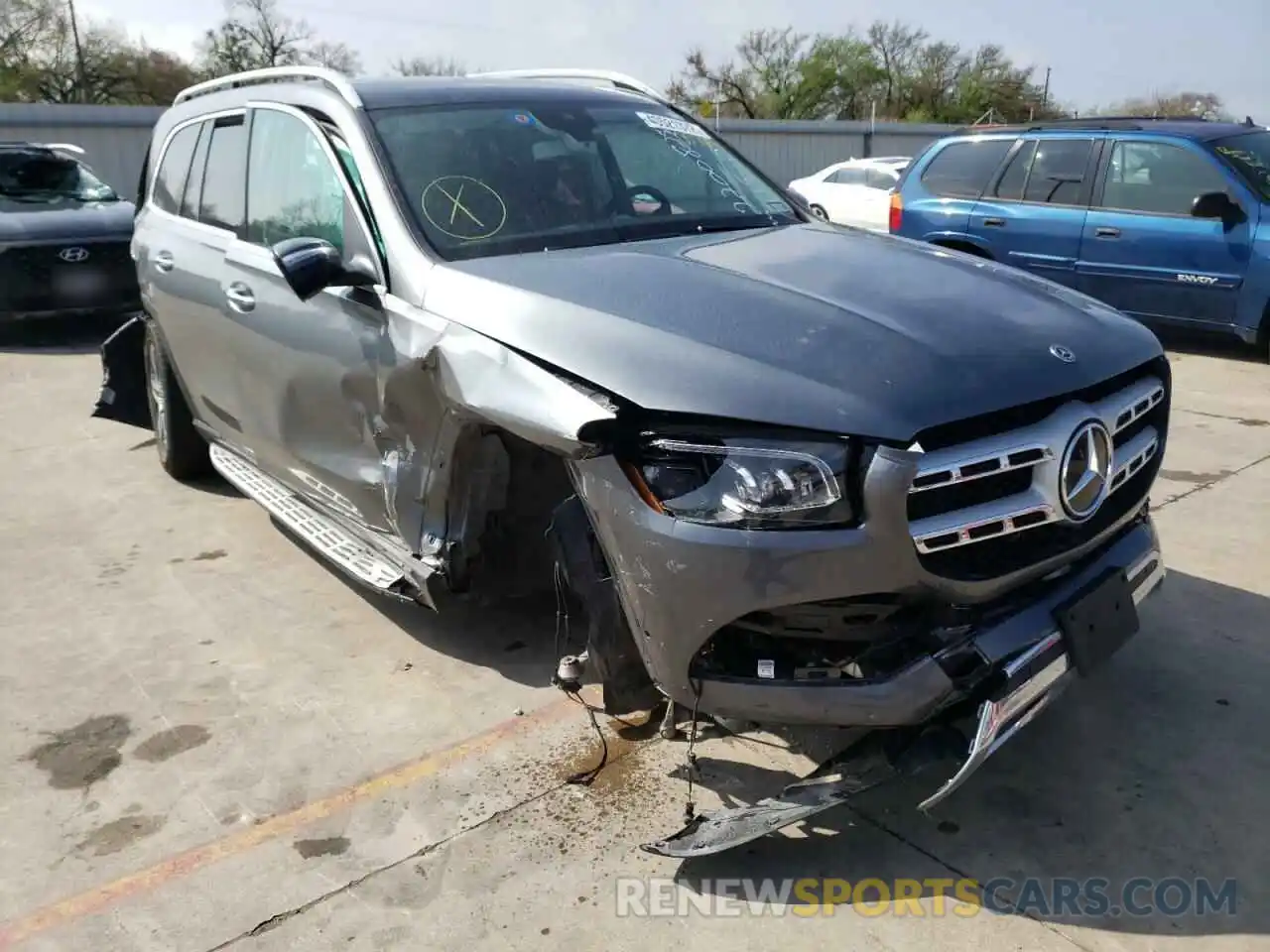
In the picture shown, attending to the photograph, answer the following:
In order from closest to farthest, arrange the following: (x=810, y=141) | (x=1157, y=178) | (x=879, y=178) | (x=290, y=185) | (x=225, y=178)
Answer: (x=290, y=185) → (x=225, y=178) → (x=1157, y=178) → (x=879, y=178) → (x=810, y=141)

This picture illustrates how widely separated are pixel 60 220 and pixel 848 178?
10.9 meters

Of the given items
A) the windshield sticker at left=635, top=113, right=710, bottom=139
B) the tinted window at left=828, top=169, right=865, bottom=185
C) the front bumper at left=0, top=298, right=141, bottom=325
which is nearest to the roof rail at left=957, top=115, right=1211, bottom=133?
the windshield sticker at left=635, top=113, right=710, bottom=139

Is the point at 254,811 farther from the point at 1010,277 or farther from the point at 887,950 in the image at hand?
the point at 1010,277

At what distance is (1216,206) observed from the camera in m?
7.67

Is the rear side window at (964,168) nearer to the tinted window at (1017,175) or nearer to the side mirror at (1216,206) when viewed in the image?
the tinted window at (1017,175)

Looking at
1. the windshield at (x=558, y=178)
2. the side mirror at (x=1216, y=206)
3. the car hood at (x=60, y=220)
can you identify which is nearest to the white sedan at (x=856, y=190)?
the side mirror at (x=1216, y=206)

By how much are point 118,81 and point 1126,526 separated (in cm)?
5672

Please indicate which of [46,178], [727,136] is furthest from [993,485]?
[727,136]

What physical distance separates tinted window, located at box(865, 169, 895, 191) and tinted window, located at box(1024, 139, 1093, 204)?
718cm

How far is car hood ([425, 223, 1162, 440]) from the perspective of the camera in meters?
2.39

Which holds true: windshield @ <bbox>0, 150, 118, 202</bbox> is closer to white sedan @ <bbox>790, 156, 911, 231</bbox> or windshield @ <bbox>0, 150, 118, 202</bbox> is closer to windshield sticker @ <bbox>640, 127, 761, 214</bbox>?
windshield sticker @ <bbox>640, 127, 761, 214</bbox>

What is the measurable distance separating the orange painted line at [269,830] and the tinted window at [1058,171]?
6851 millimetres

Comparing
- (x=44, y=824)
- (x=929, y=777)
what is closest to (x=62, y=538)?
(x=44, y=824)

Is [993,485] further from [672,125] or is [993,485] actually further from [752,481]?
[672,125]
